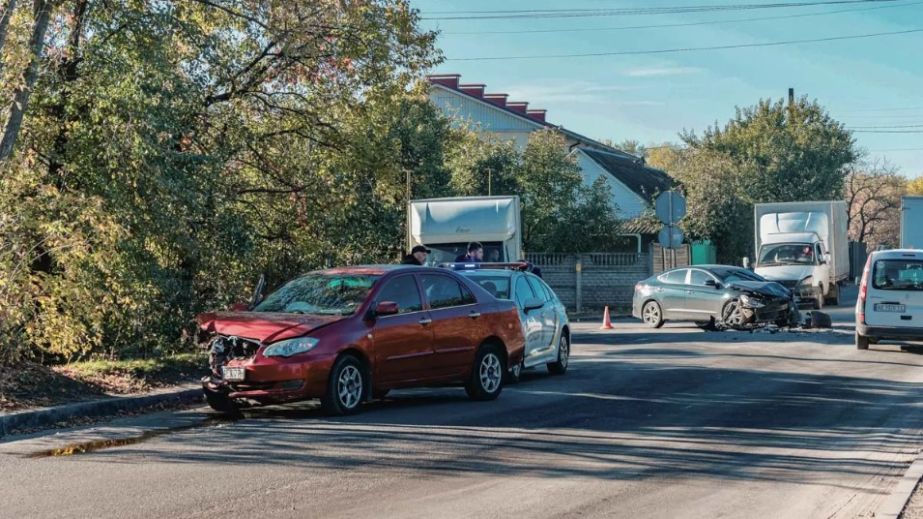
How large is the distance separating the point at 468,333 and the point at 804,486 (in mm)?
5455

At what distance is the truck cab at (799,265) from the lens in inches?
1399

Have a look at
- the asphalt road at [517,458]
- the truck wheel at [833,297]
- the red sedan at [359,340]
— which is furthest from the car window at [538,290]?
the truck wheel at [833,297]

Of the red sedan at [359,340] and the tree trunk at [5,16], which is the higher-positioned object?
the tree trunk at [5,16]

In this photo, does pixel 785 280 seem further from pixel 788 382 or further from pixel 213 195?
pixel 213 195

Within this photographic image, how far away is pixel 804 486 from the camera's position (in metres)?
9.02

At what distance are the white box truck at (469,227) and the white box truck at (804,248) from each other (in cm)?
1281

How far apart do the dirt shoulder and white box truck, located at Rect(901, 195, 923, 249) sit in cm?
2169

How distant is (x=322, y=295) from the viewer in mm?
12945

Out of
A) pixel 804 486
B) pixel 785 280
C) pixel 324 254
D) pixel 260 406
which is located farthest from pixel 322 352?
pixel 785 280

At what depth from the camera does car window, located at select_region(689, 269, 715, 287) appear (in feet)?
88.4

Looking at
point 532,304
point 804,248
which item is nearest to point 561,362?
point 532,304

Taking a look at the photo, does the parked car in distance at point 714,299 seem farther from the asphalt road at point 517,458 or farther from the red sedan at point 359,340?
the red sedan at point 359,340

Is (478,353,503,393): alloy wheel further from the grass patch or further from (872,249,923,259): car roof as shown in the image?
(872,249,923,259): car roof

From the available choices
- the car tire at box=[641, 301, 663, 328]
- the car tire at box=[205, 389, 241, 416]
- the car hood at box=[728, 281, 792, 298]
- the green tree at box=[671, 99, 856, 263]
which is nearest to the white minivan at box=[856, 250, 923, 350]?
the car hood at box=[728, 281, 792, 298]
